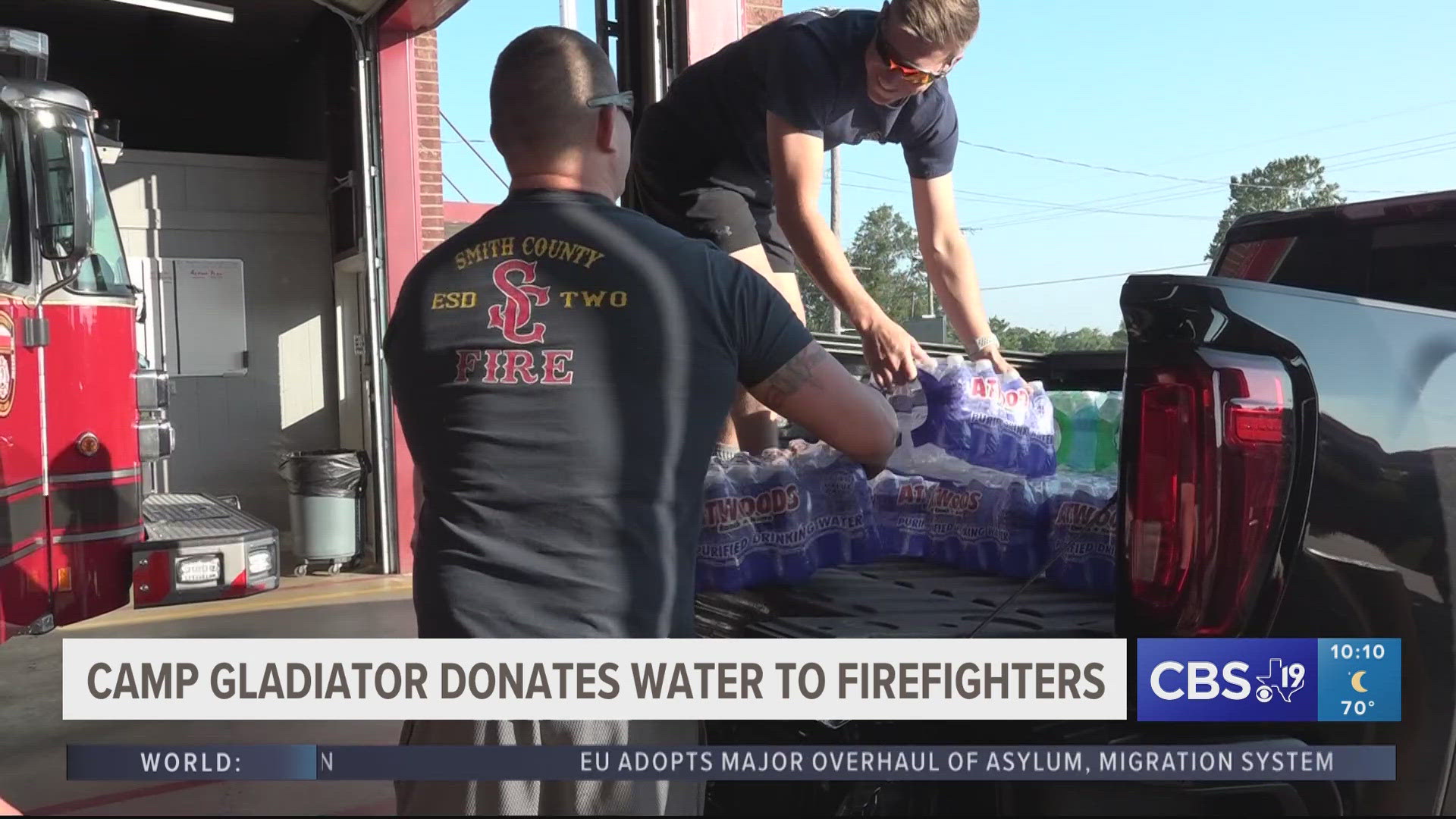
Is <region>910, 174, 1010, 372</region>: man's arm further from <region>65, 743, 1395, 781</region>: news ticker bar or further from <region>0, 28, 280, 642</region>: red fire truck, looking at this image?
<region>0, 28, 280, 642</region>: red fire truck

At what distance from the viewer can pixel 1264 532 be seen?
5.53 ft

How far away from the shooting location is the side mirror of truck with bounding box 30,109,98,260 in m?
4.66

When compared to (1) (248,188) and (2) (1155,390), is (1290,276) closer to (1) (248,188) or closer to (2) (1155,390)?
(2) (1155,390)

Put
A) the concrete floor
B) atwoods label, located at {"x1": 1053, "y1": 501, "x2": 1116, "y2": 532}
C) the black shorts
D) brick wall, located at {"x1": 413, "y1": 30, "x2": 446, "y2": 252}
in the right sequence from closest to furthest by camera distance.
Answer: atwoods label, located at {"x1": 1053, "y1": 501, "x2": 1116, "y2": 532} < the black shorts < the concrete floor < brick wall, located at {"x1": 413, "y1": 30, "x2": 446, "y2": 252}

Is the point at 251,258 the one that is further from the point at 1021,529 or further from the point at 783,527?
the point at 1021,529

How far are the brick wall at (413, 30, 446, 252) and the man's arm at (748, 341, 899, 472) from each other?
7.98m

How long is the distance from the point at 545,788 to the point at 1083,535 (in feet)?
3.75

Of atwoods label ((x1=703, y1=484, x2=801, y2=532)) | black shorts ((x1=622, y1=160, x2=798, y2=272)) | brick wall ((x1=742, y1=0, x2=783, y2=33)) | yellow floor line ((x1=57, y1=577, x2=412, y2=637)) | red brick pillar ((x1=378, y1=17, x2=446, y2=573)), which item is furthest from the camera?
red brick pillar ((x1=378, y1=17, x2=446, y2=573))

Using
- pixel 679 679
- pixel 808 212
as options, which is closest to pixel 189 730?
pixel 808 212

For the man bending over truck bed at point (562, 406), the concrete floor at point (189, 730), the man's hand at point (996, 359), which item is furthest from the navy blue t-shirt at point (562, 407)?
the concrete floor at point (189, 730)

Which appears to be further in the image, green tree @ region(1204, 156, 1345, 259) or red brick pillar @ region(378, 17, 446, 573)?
green tree @ region(1204, 156, 1345, 259)

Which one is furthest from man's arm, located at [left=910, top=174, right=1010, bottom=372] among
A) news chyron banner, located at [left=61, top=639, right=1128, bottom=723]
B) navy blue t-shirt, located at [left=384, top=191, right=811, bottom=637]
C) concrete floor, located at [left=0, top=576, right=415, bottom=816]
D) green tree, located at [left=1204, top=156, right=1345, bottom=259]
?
green tree, located at [left=1204, top=156, right=1345, bottom=259]

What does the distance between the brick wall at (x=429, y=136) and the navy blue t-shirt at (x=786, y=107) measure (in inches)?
252

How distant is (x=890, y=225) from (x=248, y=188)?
5082 cm
